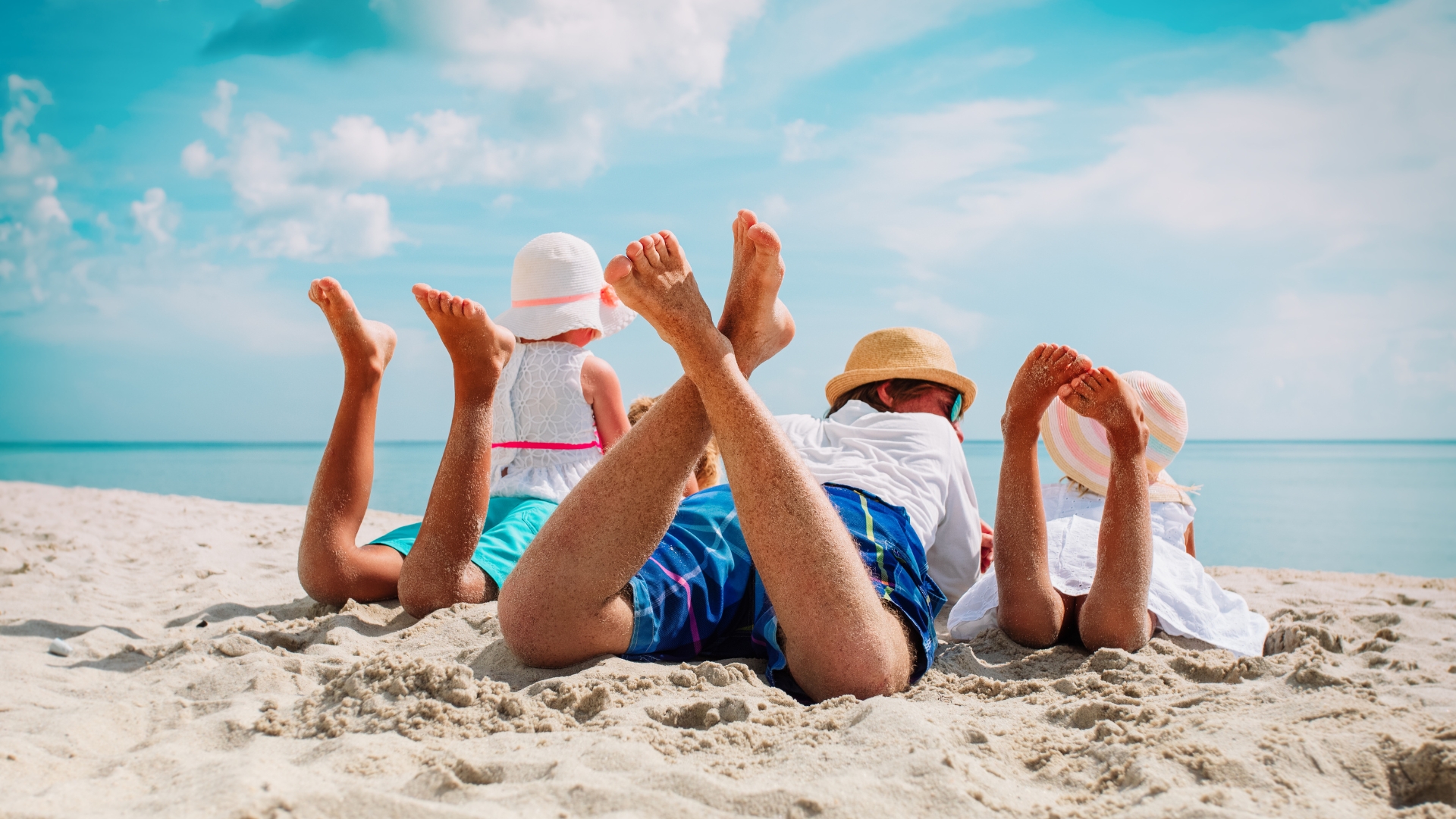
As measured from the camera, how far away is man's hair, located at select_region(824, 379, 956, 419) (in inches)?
130

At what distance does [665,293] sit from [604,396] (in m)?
1.72

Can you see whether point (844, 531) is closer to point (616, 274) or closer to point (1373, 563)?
point (616, 274)

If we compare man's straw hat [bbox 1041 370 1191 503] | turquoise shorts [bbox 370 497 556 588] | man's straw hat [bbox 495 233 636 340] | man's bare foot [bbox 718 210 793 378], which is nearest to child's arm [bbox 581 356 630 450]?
man's straw hat [bbox 495 233 636 340]

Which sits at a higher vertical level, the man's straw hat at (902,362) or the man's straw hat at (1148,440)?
the man's straw hat at (902,362)

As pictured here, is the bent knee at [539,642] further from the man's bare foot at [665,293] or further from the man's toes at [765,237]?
the man's toes at [765,237]

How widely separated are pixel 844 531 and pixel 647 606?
2.10 feet

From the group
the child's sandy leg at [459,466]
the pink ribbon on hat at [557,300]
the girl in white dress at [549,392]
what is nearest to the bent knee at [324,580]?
the child's sandy leg at [459,466]

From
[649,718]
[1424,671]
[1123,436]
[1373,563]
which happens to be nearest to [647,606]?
[649,718]

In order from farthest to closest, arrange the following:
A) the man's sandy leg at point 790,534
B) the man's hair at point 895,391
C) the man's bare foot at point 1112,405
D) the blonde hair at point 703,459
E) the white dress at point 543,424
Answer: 1. the blonde hair at point 703,459
2. the white dress at point 543,424
3. the man's hair at point 895,391
4. the man's bare foot at point 1112,405
5. the man's sandy leg at point 790,534

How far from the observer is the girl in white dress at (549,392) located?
374 cm

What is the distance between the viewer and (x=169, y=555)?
15.9 feet

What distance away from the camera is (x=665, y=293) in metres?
2.13

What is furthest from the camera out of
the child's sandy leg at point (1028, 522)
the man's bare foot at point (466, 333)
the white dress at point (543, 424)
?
the white dress at point (543, 424)

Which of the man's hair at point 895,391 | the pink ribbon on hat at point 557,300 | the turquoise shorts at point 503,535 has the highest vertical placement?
the pink ribbon on hat at point 557,300
